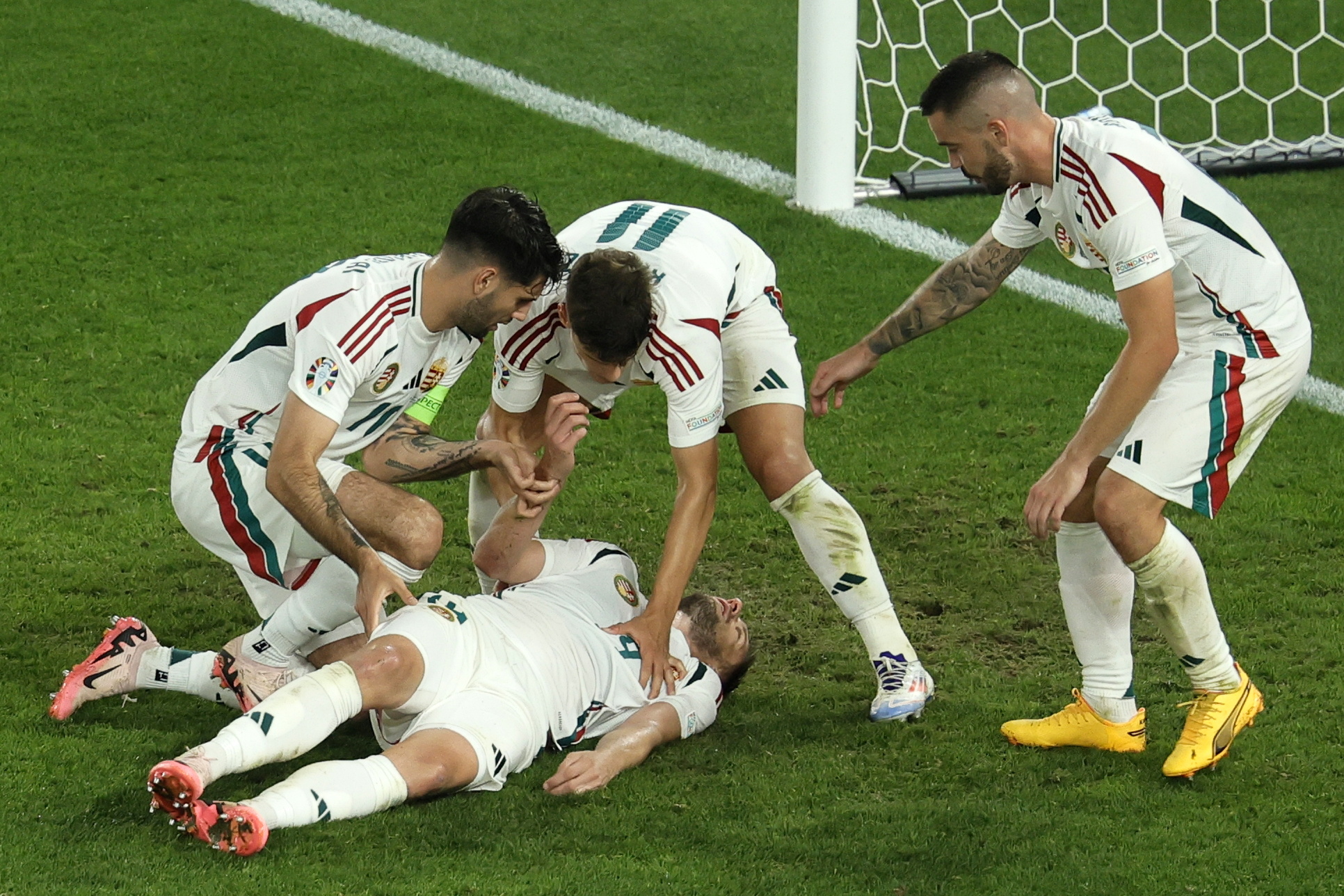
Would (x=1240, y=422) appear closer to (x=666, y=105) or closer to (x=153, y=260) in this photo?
(x=153, y=260)

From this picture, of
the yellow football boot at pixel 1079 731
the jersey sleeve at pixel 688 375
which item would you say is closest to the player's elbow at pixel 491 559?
the jersey sleeve at pixel 688 375

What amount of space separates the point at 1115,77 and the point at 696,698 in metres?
6.14

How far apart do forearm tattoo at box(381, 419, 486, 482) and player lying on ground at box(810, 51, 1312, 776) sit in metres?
1.42

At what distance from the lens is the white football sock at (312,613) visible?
12.9 feet

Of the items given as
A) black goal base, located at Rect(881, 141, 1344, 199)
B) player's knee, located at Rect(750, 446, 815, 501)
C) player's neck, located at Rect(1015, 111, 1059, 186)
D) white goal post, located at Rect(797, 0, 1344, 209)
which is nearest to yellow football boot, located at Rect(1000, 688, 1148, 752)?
player's knee, located at Rect(750, 446, 815, 501)

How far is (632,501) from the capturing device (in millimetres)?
5508

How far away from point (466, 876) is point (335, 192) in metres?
5.12

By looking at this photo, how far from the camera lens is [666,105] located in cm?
884

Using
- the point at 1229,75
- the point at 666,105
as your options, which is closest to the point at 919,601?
the point at 666,105

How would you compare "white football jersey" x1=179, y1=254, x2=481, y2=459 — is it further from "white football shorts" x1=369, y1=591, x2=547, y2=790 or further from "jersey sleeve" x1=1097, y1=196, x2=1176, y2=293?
"jersey sleeve" x1=1097, y1=196, x2=1176, y2=293

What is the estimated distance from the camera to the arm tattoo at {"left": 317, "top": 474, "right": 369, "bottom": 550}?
12.0 feet

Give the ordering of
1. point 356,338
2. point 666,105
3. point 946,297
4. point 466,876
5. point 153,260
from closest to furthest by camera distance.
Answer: point 466,876, point 356,338, point 946,297, point 153,260, point 666,105

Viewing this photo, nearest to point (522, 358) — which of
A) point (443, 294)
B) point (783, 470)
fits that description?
point (443, 294)

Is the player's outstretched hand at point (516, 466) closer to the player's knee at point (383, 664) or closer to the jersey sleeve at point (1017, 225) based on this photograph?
the player's knee at point (383, 664)
